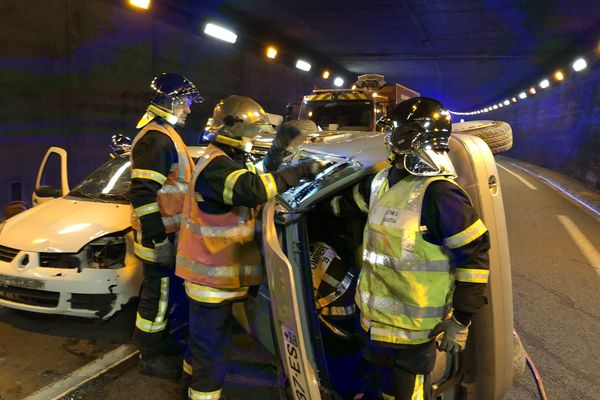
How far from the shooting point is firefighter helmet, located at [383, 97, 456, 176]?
2297 mm

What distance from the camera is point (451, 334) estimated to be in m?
2.24

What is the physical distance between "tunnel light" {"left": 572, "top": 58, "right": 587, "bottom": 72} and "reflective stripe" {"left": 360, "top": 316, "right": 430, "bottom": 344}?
52.0 feet

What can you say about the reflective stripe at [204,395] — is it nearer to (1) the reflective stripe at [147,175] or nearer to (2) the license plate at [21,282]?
(1) the reflective stripe at [147,175]

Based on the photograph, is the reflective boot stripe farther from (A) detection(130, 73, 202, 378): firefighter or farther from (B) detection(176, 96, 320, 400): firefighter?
(B) detection(176, 96, 320, 400): firefighter

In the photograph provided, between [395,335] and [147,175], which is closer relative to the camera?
[395,335]

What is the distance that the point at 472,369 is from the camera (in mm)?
2527

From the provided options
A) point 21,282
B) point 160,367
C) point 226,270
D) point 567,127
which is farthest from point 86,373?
point 567,127

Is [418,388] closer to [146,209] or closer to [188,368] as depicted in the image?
[188,368]

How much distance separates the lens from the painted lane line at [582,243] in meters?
6.85

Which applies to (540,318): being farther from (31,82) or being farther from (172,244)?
(31,82)

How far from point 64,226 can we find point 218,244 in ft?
6.91

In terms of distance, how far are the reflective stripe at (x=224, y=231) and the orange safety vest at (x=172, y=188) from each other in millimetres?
Answer: 818

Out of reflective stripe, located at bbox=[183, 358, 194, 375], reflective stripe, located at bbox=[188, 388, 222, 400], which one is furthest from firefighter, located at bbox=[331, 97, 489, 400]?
reflective stripe, located at bbox=[183, 358, 194, 375]

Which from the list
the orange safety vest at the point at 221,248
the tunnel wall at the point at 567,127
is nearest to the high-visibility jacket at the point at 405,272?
the orange safety vest at the point at 221,248
